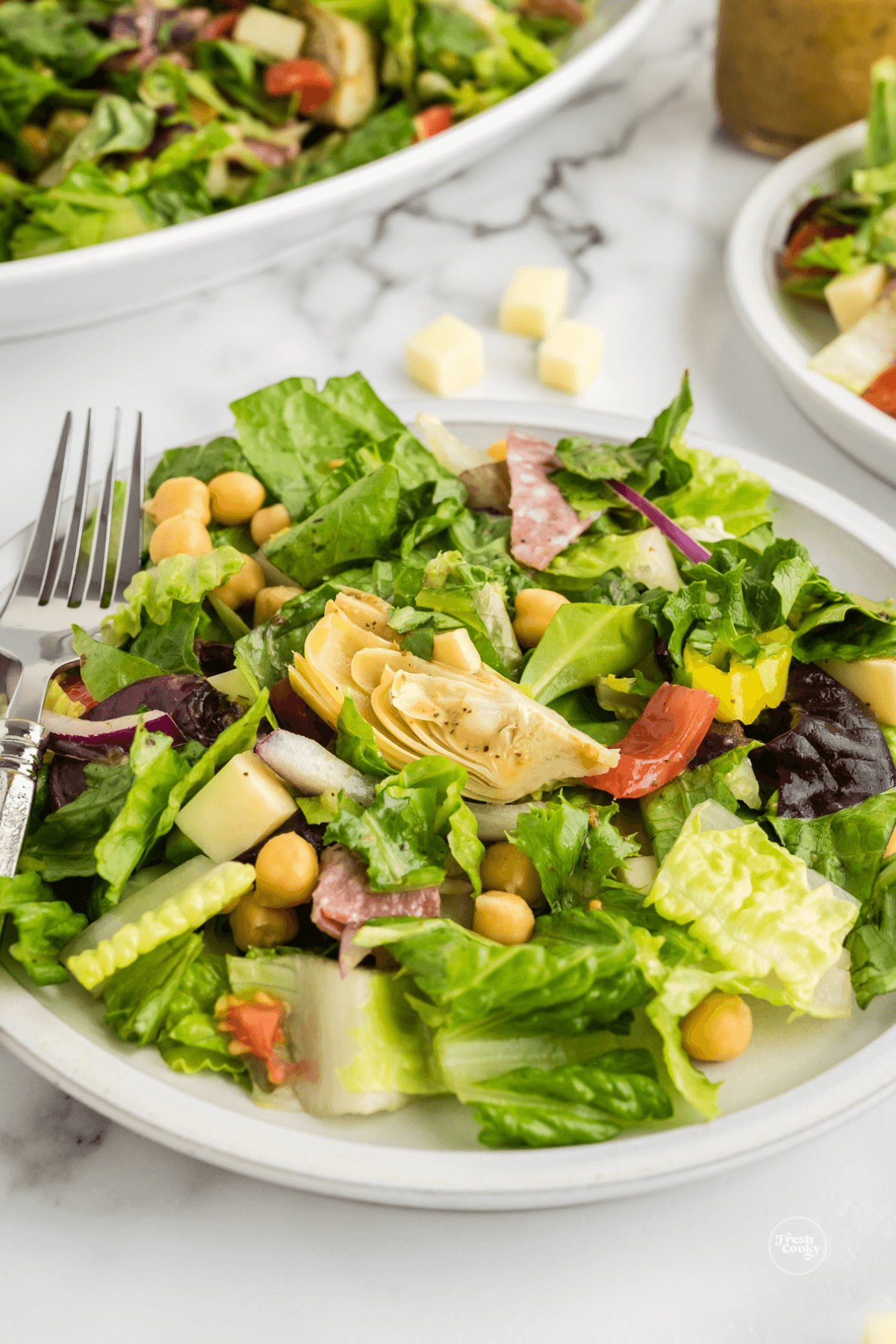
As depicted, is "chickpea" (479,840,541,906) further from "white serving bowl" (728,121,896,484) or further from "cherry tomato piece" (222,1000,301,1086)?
"white serving bowl" (728,121,896,484)

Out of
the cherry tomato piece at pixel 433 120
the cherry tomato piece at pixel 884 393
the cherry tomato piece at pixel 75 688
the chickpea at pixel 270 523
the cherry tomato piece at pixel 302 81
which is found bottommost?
the cherry tomato piece at pixel 75 688

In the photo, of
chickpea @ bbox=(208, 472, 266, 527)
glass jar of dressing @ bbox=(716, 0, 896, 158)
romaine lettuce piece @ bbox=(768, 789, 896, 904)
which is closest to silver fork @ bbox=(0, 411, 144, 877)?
chickpea @ bbox=(208, 472, 266, 527)

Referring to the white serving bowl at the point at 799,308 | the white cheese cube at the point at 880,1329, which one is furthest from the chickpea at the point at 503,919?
the white serving bowl at the point at 799,308

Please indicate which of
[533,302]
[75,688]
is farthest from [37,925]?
[533,302]

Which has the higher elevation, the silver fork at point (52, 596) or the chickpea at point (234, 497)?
the chickpea at point (234, 497)

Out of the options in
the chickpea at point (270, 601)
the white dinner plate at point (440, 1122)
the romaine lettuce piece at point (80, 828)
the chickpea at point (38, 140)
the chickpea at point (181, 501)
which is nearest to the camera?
the white dinner plate at point (440, 1122)

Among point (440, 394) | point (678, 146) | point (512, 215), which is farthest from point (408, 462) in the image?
point (678, 146)

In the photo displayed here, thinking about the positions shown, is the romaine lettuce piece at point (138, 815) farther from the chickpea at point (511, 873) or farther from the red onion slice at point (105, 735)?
the chickpea at point (511, 873)

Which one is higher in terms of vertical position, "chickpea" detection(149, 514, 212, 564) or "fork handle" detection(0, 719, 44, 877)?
"chickpea" detection(149, 514, 212, 564)

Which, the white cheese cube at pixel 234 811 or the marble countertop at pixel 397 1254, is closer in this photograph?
the marble countertop at pixel 397 1254
